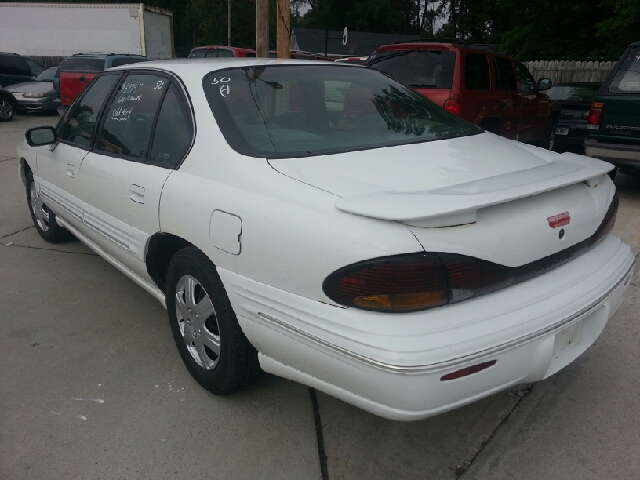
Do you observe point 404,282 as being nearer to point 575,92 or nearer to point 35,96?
point 575,92

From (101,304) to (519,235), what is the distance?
2.89 metres

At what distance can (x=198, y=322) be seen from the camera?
8.90 feet

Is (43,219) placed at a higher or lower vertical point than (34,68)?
lower

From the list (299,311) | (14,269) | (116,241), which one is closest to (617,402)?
(299,311)

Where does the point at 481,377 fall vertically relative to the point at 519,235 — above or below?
below

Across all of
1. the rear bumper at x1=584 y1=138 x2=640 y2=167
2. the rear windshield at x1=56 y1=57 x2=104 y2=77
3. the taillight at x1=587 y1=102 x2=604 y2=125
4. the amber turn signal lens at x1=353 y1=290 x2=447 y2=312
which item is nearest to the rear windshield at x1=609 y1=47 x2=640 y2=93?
the taillight at x1=587 y1=102 x2=604 y2=125

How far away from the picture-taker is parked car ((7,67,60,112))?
1478 centimetres

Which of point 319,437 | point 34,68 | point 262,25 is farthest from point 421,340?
point 34,68

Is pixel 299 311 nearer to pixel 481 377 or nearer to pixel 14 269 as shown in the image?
pixel 481 377

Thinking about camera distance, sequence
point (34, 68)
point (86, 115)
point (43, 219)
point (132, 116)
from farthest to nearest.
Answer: point (34, 68), point (43, 219), point (86, 115), point (132, 116)

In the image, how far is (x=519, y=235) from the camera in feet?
6.73

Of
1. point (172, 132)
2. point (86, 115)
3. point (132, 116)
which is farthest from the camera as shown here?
point (86, 115)

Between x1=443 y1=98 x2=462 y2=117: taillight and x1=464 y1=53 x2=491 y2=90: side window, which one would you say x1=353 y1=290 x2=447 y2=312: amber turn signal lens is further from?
x1=464 y1=53 x2=491 y2=90: side window

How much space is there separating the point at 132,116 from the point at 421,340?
7.58ft
